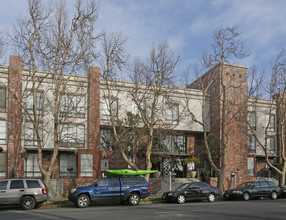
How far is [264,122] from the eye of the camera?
123 ft

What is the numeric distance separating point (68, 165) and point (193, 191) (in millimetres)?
12202

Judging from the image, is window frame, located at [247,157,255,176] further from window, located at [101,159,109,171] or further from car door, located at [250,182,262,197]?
window, located at [101,159,109,171]

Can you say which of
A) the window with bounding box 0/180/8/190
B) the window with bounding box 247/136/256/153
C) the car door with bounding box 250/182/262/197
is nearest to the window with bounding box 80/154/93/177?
the window with bounding box 0/180/8/190

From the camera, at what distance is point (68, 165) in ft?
96.2

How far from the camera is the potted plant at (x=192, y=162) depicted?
31953 millimetres

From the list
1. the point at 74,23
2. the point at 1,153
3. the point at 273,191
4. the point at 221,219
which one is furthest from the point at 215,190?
the point at 1,153

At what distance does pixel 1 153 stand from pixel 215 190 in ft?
53.9

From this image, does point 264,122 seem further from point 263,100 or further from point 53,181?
point 53,181

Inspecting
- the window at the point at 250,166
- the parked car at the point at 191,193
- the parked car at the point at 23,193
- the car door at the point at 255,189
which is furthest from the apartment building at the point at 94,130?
the car door at the point at 255,189

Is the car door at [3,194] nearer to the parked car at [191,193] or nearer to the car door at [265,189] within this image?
the parked car at [191,193]

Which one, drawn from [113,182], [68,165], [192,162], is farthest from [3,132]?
[192,162]

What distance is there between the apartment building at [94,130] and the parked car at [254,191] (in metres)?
6.10

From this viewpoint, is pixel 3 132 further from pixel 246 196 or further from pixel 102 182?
pixel 246 196

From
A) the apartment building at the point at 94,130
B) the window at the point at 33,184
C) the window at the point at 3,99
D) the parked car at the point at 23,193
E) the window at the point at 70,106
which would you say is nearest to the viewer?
the parked car at the point at 23,193
